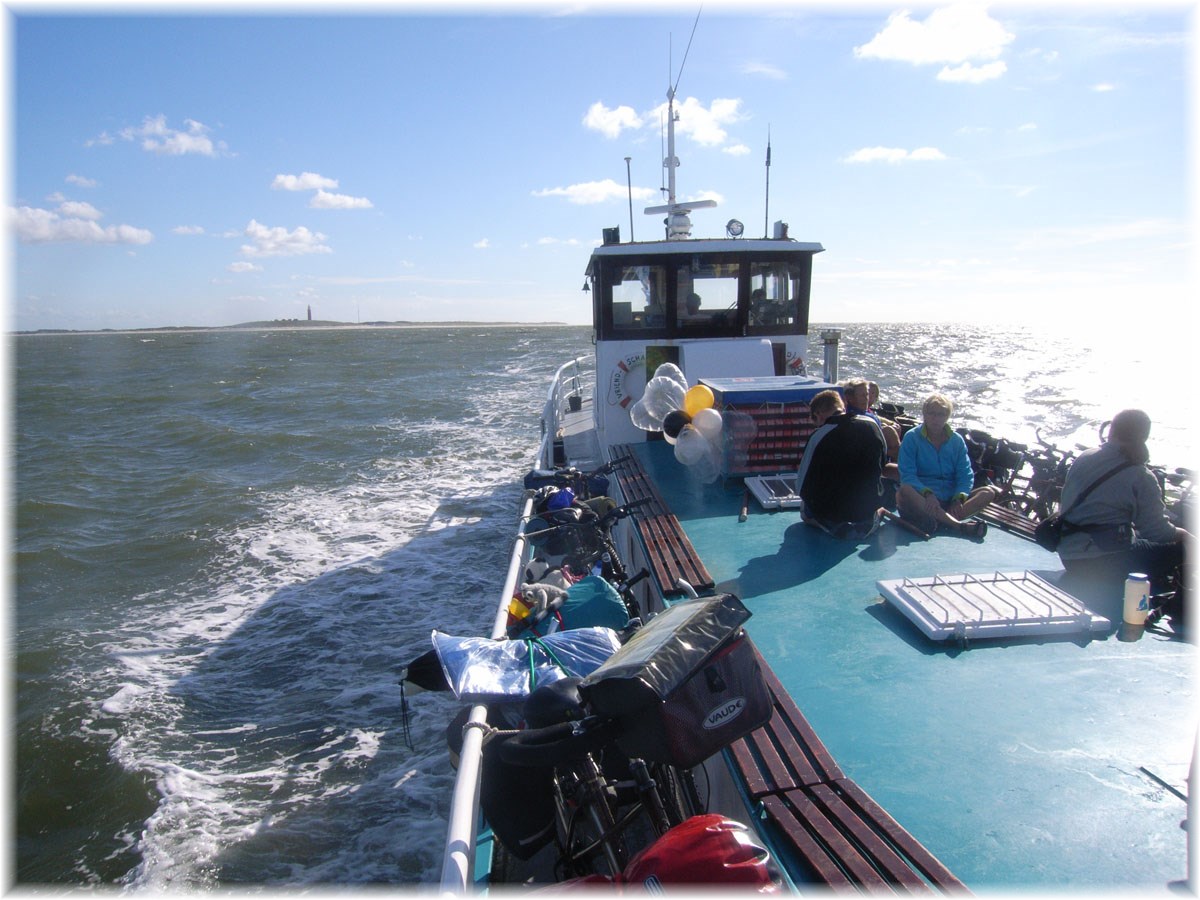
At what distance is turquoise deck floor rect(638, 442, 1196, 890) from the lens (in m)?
2.33

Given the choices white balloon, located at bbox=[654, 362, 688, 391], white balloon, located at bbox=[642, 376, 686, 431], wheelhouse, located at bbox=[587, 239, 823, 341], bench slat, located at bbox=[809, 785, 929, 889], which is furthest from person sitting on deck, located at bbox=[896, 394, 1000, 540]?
wheelhouse, located at bbox=[587, 239, 823, 341]

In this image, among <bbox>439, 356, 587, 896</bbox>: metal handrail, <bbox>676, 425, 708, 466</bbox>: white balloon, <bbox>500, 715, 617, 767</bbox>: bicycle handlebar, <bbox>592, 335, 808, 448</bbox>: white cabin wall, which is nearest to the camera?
<bbox>439, 356, 587, 896</bbox>: metal handrail

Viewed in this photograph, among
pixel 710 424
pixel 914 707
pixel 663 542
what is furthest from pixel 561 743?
→ pixel 710 424

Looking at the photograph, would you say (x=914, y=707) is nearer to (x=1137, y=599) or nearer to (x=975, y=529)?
(x=1137, y=599)

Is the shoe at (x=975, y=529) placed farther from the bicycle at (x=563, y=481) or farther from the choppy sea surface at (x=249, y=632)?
the choppy sea surface at (x=249, y=632)

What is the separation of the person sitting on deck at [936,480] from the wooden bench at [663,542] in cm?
180

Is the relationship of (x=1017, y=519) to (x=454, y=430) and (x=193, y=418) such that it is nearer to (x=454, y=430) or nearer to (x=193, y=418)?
(x=454, y=430)

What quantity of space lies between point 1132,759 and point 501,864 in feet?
9.11

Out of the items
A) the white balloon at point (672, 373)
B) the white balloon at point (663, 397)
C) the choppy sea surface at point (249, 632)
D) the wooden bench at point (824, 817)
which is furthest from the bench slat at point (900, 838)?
the white balloon at point (672, 373)

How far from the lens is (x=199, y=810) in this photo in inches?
212

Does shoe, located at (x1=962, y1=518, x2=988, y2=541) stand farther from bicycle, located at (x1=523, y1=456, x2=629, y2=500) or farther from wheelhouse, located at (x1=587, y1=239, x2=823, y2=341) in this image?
wheelhouse, located at (x1=587, y1=239, x2=823, y2=341)

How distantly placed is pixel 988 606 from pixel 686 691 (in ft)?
7.53

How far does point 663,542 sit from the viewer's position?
5.28 m

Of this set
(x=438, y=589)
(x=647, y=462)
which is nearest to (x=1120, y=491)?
(x=647, y=462)
